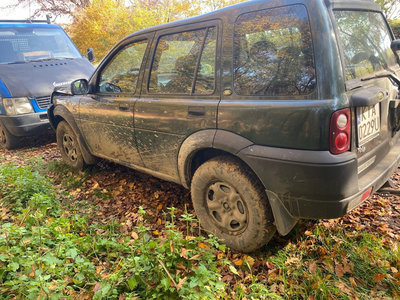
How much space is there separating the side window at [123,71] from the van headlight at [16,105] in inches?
104

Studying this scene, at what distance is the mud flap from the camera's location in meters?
2.17

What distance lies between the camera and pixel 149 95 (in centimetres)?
303

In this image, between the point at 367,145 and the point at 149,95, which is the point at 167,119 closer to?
the point at 149,95

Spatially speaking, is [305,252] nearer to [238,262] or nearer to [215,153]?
[238,262]

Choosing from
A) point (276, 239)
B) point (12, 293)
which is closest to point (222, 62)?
point (276, 239)

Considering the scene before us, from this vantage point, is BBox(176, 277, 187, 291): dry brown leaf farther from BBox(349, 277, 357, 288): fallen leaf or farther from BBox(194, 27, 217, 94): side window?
BBox(194, 27, 217, 94): side window

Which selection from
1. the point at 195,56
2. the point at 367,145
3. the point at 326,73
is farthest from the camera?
the point at 195,56

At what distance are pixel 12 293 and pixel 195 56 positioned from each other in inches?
91.5

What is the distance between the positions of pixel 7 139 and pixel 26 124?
0.73m

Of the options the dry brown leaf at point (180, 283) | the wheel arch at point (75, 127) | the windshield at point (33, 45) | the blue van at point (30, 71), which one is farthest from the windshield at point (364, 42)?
the windshield at point (33, 45)

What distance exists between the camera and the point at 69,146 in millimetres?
4562

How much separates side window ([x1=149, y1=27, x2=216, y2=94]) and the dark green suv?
1cm

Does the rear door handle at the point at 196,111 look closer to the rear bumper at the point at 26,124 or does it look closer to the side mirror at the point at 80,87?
the side mirror at the point at 80,87

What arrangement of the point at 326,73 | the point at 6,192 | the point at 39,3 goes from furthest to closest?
the point at 39,3
the point at 6,192
the point at 326,73
